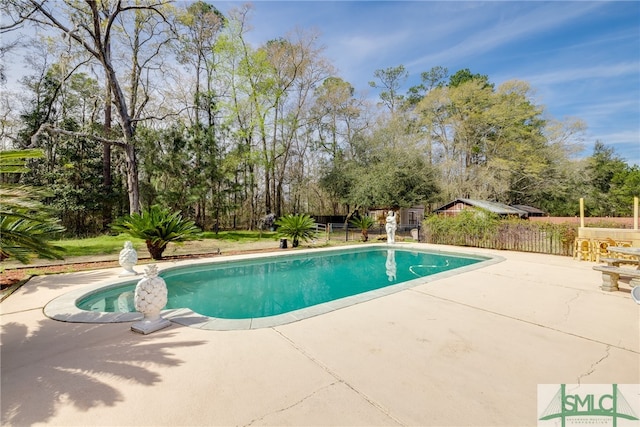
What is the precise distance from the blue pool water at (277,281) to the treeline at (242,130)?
7716 mm

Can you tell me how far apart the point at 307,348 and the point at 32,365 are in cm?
238

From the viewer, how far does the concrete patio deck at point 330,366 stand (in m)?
1.79

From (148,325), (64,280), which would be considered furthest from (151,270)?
(64,280)

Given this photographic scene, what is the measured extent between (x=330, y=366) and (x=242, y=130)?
63.7 feet

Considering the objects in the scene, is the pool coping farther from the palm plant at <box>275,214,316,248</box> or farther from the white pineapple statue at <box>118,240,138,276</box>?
the palm plant at <box>275,214,316,248</box>

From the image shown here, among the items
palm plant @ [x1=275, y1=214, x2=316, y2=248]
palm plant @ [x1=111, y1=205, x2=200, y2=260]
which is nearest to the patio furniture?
palm plant @ [x1=275, y1=214, x2=316, y2=248]

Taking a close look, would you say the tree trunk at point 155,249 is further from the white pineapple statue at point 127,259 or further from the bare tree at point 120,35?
the bare tree at point 120,35

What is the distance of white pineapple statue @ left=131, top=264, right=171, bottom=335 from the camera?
3.14 m

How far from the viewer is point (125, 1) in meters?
11.3

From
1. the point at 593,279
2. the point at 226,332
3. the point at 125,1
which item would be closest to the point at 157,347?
the point at 226,332

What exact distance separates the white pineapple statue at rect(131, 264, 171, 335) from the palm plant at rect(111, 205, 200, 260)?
526 centimetres

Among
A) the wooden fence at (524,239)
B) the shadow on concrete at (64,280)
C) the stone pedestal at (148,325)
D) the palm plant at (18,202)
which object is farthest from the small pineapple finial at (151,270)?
the wooden fence at (524,239)

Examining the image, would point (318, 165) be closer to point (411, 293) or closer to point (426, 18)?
point (426, 18)

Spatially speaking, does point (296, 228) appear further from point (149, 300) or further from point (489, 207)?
point (489, 207)
